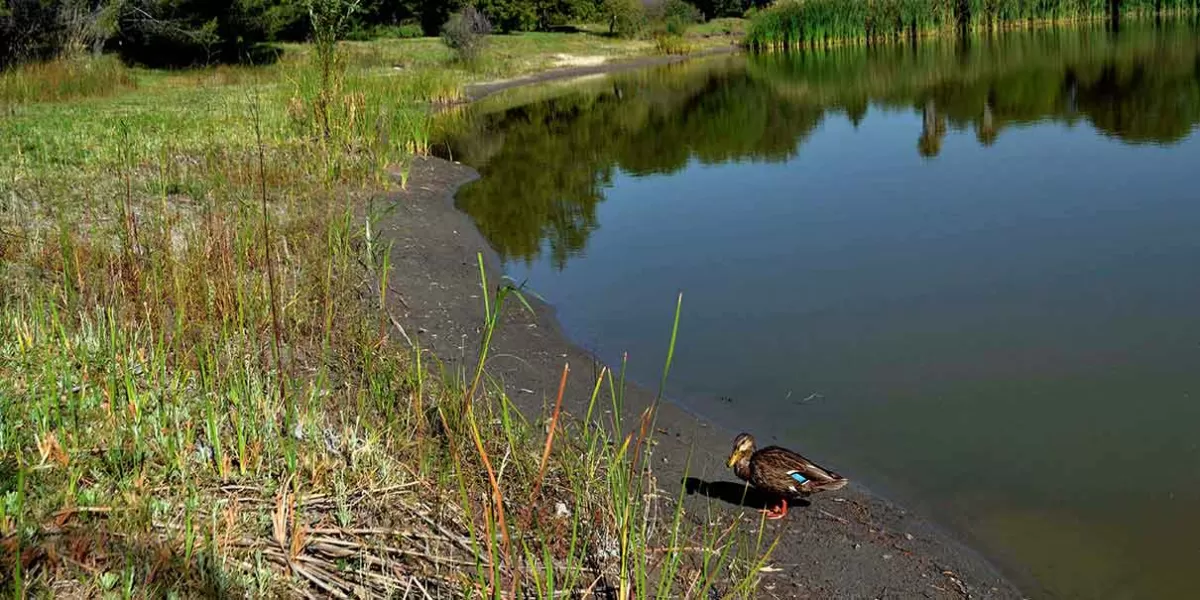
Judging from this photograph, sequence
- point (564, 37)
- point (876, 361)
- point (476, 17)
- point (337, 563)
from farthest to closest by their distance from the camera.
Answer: point (564, 37)
point (476, 17)
point (876, 361)
point (337, 563)

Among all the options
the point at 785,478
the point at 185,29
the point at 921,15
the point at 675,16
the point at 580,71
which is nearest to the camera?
the point at 785,478

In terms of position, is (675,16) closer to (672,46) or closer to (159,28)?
(672,46)

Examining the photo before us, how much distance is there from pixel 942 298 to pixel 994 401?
2.20m

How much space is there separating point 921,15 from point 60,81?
29.6 m

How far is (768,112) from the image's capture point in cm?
2236

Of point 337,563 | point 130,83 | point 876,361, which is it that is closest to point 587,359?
point 876,361

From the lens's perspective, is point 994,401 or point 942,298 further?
point 942,298

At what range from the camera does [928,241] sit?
34.8ft

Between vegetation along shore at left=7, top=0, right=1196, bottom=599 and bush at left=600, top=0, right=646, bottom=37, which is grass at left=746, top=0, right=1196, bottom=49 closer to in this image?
bush at left=600, top=0, right=646, bottom=37

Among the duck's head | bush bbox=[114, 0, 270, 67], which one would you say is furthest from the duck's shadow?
bush bbox=[114, 0, 270, 67]

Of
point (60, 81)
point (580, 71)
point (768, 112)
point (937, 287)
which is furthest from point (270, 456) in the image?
point (580, 71)

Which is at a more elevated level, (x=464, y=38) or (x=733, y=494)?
(x=464, y=38)

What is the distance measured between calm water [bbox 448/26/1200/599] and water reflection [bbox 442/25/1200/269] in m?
0.11

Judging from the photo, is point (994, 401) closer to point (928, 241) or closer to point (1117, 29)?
point (928, 241)
